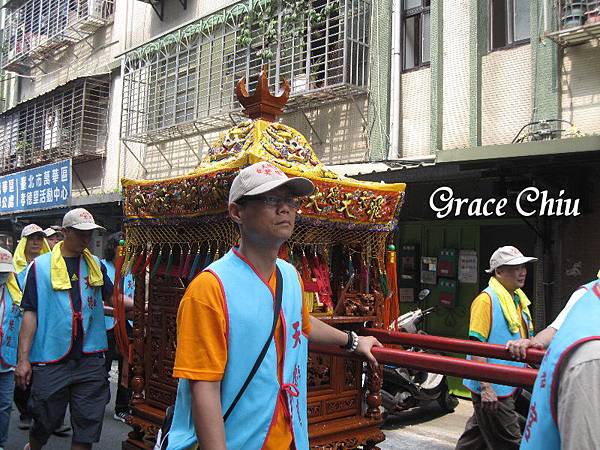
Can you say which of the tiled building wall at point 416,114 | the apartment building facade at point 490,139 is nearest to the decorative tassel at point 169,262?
the apartment building facade at point 490,139

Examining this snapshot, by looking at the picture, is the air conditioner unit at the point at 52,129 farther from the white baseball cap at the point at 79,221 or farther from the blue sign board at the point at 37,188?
the white baseball cap at the point at 79,221

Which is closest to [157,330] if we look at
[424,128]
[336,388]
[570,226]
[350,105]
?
[336,388]

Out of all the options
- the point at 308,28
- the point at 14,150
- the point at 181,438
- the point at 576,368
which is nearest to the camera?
the point at 576,368

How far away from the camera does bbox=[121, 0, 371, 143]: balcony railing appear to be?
30.2 ft

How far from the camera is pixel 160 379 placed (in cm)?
368

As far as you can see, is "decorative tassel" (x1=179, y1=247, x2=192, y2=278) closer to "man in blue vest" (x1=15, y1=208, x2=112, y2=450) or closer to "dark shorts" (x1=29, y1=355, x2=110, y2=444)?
"man in blue vest" (x1=15, y1=208, x2=112, y2=450)

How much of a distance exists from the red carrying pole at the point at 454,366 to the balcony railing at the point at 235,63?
666 cm

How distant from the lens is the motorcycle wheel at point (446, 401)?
22.6 feet

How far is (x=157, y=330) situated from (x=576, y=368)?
297cm

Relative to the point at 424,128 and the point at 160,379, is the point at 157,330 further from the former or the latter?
the point at 424,128

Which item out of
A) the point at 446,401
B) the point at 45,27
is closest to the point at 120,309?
the point at 446,401

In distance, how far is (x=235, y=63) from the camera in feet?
36.3

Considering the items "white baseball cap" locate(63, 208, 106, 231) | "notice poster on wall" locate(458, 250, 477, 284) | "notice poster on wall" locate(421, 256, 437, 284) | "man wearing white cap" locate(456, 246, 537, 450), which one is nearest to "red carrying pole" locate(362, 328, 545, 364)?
"man wearing white cap" locate(456, 246, 537, 450)

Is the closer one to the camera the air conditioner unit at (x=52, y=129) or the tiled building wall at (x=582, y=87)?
the tiled building wall at (x=582, y=87)
